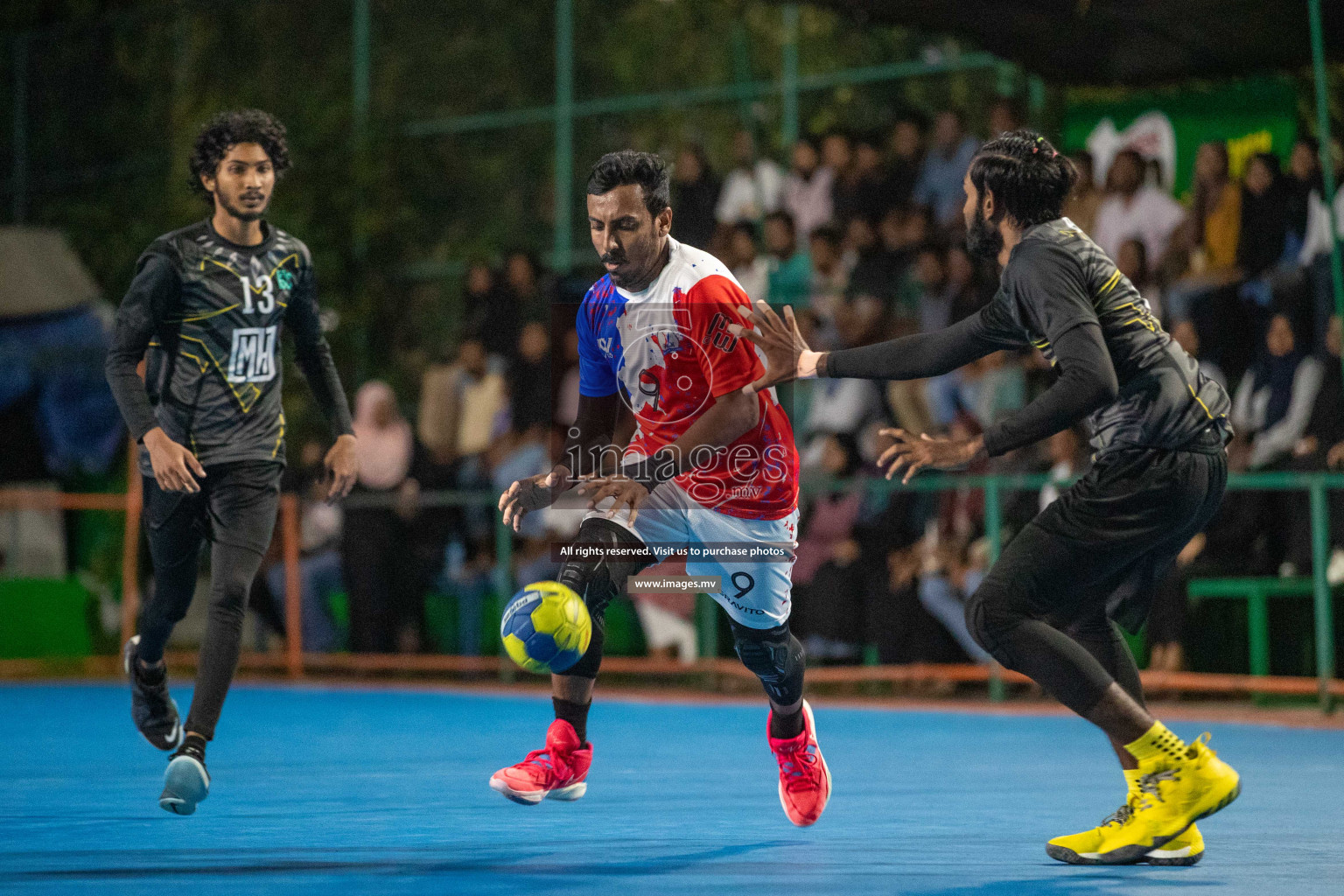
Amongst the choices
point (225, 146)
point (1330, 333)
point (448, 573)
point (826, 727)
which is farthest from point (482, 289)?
point (225, 146)

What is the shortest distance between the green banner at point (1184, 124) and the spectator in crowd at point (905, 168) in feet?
3.86

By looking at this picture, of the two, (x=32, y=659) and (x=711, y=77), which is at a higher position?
(x=711, y=77)

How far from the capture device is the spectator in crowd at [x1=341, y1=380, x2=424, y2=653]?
49.7 ft

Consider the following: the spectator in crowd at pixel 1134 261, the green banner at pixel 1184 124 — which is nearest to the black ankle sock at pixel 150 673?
the spectator in crowd at pixel 1134 261

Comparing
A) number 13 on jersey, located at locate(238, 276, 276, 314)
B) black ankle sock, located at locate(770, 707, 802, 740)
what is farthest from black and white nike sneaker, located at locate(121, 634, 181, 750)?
black ankle sock, located at locate(770, 707, 802, 740)

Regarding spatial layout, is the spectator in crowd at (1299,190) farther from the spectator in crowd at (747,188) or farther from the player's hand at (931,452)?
the player's hand at (931,452)

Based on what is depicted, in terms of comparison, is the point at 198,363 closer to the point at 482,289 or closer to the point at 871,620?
the point at 871,620

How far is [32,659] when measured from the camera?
16.2 meters

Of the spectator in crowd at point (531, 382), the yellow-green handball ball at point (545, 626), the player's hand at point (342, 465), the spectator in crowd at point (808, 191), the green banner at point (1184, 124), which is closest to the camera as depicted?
the yellow-green handball ball at point (545, 626)

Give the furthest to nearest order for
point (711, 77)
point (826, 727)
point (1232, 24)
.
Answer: point (711, 77) < point (1232, 24) < point (826, 727)

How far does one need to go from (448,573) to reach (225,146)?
8.59 m

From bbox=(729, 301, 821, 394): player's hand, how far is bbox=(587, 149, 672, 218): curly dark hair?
0.58m

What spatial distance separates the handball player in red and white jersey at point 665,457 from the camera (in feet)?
20.3

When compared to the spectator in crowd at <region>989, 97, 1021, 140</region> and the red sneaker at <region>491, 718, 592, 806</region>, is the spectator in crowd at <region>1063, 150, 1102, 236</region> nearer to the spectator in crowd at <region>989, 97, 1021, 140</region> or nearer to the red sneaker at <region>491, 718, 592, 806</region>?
the spectator in crowd at <region>989, 97, 1021, 140</region>
